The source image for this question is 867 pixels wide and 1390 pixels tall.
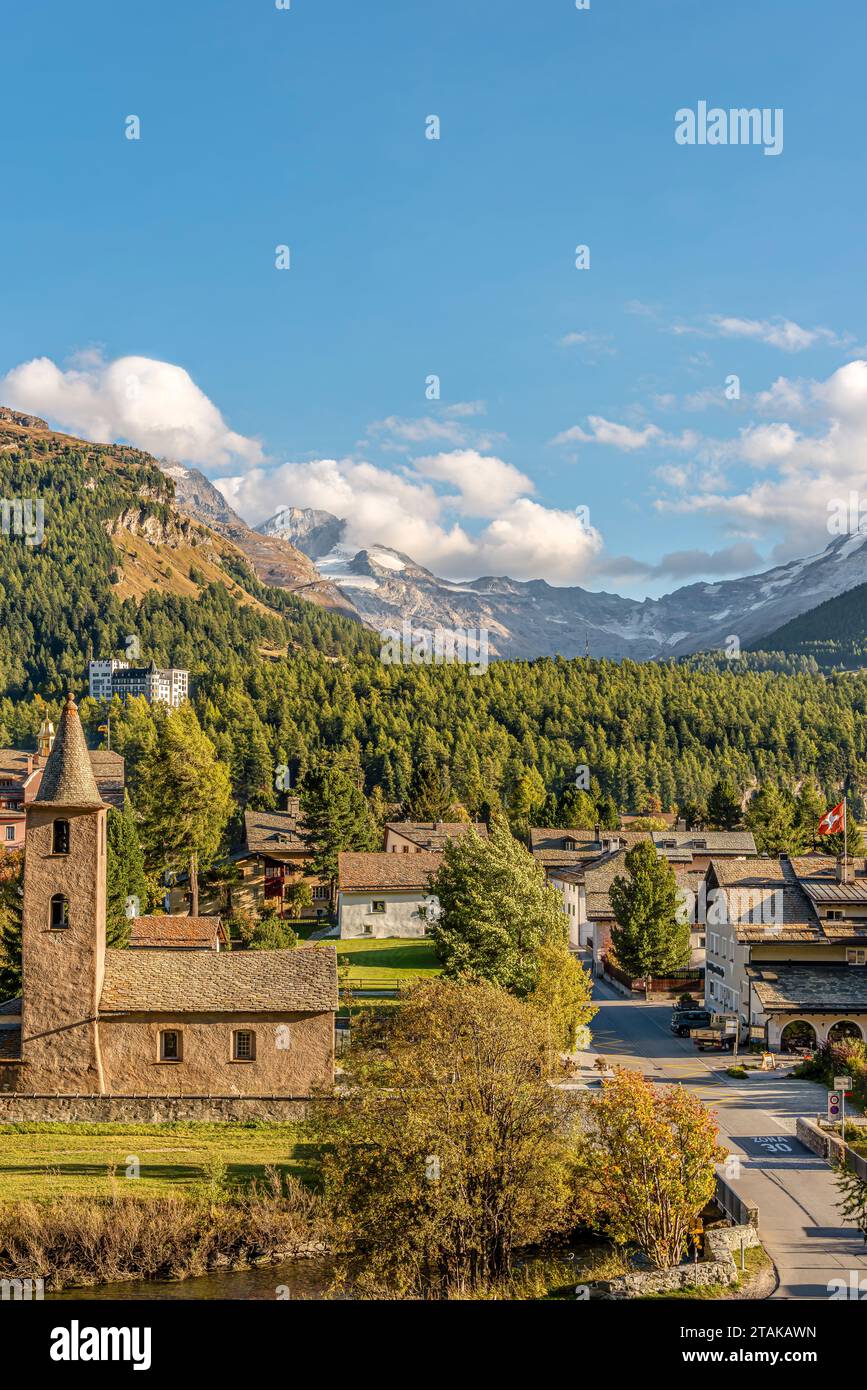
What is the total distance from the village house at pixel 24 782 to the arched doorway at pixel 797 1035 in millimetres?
65994

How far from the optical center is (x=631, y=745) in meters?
183

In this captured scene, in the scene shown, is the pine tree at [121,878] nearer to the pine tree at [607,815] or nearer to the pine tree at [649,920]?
the pine tree at [649,920]

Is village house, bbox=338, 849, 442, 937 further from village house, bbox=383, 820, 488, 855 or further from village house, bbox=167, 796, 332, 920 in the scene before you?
village house, bbox=383, 820, 488, 855

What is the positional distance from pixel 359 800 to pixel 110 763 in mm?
31372

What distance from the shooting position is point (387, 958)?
77.4 metres

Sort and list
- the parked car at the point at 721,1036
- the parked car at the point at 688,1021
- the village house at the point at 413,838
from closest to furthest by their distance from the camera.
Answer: the parked car at the point at 721,1036 < the parked car at the point at 688,1021 < the village house at the point at 413,838

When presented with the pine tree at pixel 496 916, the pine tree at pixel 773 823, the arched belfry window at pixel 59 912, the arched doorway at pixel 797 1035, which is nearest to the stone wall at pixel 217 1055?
the arched belfry window at pixel 59 912

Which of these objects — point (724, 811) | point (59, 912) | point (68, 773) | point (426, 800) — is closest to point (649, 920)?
point (59, 912)

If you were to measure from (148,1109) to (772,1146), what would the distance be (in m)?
22.8

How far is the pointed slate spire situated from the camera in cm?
4491

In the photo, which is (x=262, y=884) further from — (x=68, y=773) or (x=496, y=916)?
(x=68, y=773)

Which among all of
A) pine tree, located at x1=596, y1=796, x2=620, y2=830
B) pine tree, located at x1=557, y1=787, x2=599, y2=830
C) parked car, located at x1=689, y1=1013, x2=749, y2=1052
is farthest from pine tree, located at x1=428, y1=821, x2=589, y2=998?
pine tree, located at x1=596, y1=796, x2=620, y2=830

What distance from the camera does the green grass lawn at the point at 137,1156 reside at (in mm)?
35281
